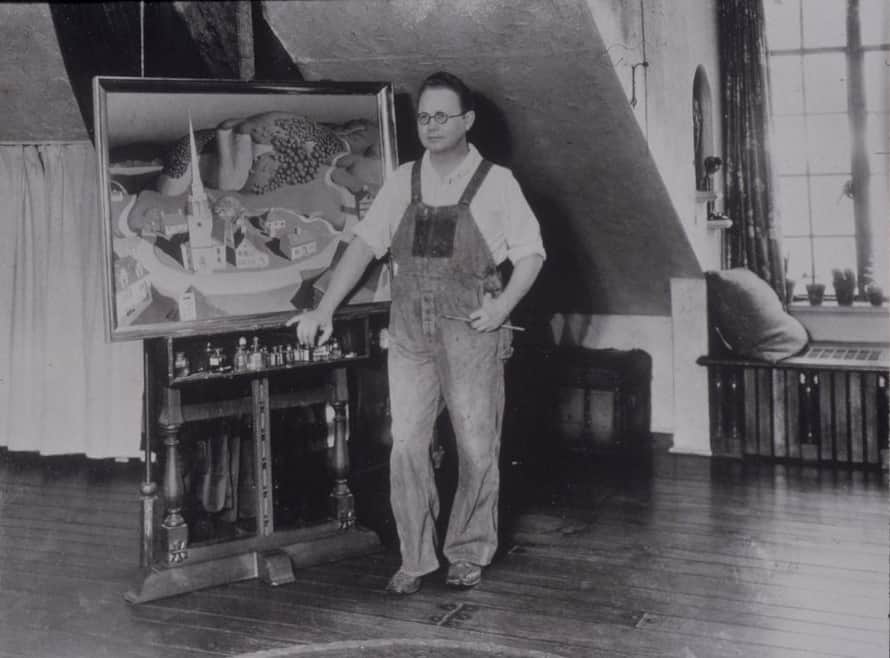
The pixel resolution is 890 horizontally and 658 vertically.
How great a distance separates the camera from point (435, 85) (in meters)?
3.04

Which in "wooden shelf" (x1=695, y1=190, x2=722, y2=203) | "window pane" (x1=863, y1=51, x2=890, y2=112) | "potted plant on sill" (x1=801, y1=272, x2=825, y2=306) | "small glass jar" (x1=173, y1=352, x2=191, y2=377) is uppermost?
"window pane" (x1=863, y1=51, x2=890, y2=112)

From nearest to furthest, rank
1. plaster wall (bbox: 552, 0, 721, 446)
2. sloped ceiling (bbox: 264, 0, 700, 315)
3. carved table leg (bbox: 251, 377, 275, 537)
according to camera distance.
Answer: carved table leg (bbox: 251, 377, 275, 537) → sloped ceiling (bbox: 264, 0, 700, 315) → plaster wall (bbox: 552, 0, 721, 446)

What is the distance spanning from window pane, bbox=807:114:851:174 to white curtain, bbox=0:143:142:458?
155 inches

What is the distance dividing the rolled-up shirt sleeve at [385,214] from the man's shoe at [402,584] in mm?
1076

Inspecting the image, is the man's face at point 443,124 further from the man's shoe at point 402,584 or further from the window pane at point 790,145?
the window pane at point 790,145

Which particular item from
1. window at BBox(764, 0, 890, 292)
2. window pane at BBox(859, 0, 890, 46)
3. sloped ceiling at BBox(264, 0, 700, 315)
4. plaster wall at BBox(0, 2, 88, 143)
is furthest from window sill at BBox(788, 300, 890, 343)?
plaster wall at BBox(0, 2, 88, 143)

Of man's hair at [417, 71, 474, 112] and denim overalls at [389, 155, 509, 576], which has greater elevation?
man's hair at [417, 71, 474, 112]

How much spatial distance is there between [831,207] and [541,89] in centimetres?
266

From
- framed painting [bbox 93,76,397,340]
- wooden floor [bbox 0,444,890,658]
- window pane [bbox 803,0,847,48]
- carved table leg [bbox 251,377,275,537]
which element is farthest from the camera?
window pane [bbox 803,0,847,48]

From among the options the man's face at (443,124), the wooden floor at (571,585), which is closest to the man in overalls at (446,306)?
the man's face at (443,124)

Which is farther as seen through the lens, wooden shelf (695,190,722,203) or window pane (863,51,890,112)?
window pane (863,51,890,112)

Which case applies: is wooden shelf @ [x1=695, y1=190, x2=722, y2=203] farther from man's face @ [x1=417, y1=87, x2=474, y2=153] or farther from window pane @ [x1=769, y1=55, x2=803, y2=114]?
man's face @ [x1=417, y1=87, x2=474, y2=153]

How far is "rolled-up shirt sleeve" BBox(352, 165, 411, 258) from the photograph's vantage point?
10.6 feet

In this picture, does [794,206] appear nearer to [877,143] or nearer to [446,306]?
[877,143]
